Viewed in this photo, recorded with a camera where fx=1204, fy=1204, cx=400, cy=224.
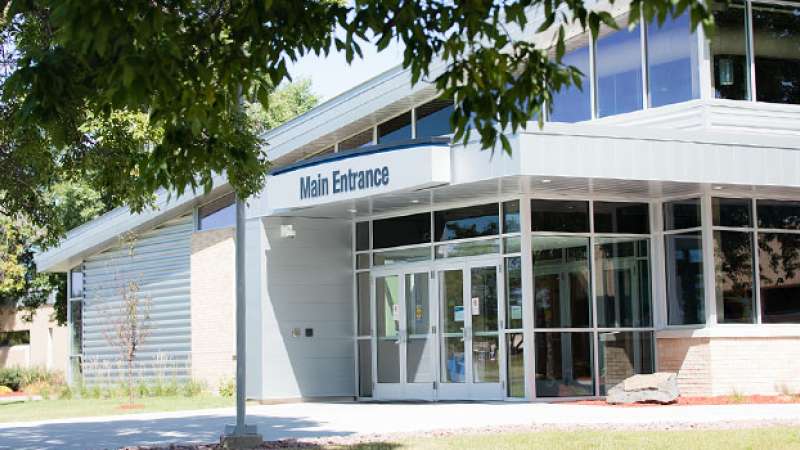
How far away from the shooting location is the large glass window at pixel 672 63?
1950 cm

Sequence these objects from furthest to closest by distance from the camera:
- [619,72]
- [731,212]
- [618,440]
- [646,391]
A: [619,72] → [731,212] → [646,391] → [618,440]

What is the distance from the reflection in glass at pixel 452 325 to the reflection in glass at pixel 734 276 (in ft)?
14.2

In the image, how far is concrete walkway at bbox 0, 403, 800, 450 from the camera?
14.7 metres

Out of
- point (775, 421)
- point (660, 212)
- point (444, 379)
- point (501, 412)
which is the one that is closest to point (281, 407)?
point (444, 379)

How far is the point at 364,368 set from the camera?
23141 mm

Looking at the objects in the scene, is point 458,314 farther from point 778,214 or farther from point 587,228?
point 778,214

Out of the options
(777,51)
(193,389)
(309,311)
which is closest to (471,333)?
(309,311)

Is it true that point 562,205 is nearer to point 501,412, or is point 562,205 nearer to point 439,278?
point 439,278

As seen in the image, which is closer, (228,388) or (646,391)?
(646,391)

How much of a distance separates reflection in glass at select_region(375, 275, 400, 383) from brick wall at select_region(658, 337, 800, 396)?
5224 mm

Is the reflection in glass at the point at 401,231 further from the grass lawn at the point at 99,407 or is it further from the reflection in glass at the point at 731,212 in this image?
the reflection in glass at the point at 731,212

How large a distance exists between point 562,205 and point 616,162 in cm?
221

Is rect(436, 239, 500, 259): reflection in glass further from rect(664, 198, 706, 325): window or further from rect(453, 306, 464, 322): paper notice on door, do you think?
rect(664, 198, 706, 325): window

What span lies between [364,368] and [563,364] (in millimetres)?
4780
